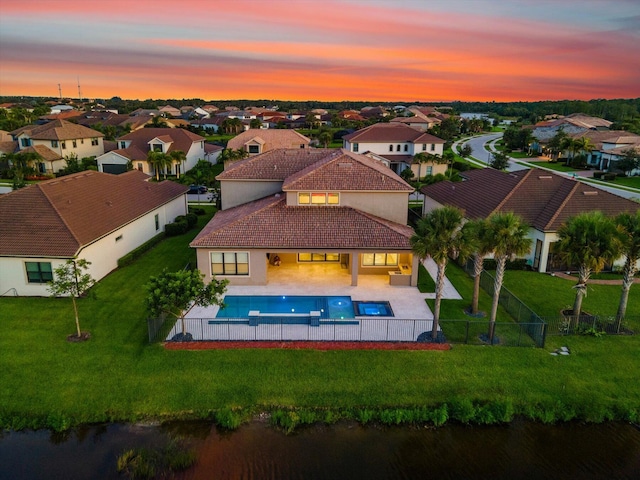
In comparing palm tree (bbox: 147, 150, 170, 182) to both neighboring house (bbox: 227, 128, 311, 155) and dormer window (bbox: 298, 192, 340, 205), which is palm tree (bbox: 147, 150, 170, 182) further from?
dormer window (bbox: 298, 192, 340, 205)

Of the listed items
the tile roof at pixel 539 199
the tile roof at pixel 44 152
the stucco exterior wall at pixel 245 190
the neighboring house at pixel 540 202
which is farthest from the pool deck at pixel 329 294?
the tile roof at pixel 44 152

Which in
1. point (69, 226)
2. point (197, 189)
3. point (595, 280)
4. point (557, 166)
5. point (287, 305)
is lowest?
point (197, 189)

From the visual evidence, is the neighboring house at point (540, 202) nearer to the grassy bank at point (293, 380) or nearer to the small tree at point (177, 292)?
the grassy bank at point (293, 380)

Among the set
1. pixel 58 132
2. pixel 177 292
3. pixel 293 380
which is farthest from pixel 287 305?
pixel 58 132

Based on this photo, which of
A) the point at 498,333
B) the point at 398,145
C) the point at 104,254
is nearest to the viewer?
the point at 498,333

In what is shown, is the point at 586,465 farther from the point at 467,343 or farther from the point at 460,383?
the point at 467,343

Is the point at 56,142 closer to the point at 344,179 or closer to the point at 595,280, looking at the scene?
the point at 344,179

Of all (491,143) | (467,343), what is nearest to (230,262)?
(467,343)
